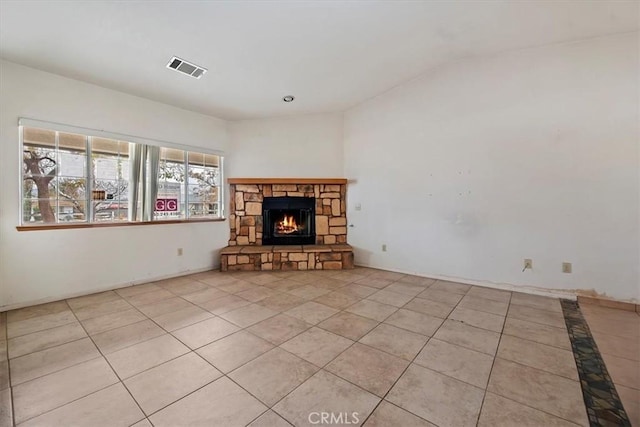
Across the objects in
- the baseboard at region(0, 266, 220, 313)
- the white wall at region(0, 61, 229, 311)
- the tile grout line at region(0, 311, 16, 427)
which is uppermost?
the white wall at region(0, 61, 229, 311)

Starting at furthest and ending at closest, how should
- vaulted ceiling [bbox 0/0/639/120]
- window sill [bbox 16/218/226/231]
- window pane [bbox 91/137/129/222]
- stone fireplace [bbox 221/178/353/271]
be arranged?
stone fireplace [bbox 221/178/353/271] → window pane [bbox 91/137/129/222] → window sill [bbox 16/218/226/231] → vaulted ceiling [bbox 0/0/639/120]

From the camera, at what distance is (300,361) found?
5.91 ft

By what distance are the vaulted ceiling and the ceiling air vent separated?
0.25 feet

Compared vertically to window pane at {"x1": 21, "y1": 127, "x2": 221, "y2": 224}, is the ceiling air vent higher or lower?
higher

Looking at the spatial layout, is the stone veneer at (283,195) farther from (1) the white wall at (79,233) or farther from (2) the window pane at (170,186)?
(2) the window pane at (170,186)

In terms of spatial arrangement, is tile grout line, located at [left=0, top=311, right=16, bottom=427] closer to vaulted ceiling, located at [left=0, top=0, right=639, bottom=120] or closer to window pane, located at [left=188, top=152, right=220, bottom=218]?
window pane, located at [left=188, top=152, right=220, bottom=218]

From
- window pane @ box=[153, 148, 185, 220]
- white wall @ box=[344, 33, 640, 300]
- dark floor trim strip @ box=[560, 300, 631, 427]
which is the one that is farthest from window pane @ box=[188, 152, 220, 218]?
dark floor trim strip @ box=[560, 300, 631, 427]

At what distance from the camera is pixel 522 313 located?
258cm

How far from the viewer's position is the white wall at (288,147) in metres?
4.67

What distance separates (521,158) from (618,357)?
2.20m

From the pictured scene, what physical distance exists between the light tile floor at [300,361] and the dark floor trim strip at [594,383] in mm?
52

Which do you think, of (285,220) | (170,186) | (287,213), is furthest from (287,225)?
(170,186)

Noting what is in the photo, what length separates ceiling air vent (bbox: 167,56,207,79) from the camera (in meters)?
2.83

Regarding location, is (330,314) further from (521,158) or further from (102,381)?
(521,158)
